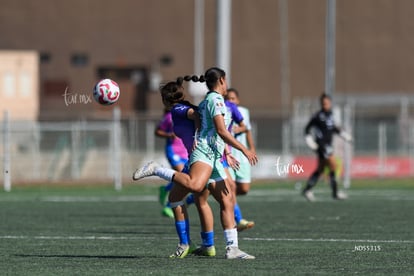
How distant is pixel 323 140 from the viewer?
25.6m

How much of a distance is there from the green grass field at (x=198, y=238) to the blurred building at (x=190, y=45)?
2937 cm

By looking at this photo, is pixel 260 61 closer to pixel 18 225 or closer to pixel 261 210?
pixel 261 210

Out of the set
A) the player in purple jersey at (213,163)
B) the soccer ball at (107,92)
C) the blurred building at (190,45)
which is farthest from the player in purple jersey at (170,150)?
the blurred building at (190,45)

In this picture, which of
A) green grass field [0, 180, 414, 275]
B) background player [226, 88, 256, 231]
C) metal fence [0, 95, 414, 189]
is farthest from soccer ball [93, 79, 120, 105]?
metal fence [0, 95, 414, 189]

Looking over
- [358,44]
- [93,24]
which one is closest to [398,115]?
[358,44]

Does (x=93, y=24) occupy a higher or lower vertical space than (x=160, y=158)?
higher

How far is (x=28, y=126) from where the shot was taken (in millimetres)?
39562

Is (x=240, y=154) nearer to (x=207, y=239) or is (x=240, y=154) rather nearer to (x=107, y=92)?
(x=107, y=92)

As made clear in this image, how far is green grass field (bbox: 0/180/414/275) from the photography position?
12.3 m

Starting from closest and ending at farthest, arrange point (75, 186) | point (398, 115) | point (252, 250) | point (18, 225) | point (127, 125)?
point (252, 250) < point (18, 225) < point (75, 186) < point (127, 125) < point (398, 115)

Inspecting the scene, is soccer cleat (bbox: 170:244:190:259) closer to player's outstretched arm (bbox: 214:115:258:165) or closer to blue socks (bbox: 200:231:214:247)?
blue socks (bbox: 200:231:214:247)

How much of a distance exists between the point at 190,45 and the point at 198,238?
138 ft

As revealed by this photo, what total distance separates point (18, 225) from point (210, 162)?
6.32m

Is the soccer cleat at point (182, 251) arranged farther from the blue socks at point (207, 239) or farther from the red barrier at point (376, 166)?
the red barrier at point (376, 166)
